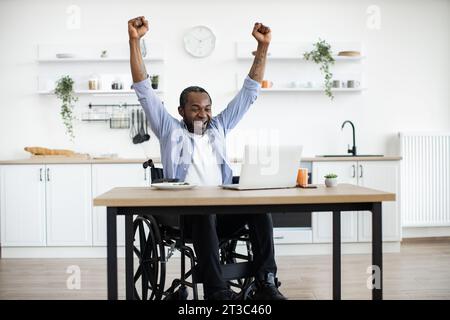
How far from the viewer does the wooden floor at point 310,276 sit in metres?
Answer: 3.14

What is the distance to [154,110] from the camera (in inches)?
107

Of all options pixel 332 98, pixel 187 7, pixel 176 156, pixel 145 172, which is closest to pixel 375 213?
pixel 176 156

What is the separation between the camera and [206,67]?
501cm

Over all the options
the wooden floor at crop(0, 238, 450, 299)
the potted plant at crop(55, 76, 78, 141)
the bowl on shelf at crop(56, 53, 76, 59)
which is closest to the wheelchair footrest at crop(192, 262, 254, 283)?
the wooden floor at crop(0, 238, 450, 299)

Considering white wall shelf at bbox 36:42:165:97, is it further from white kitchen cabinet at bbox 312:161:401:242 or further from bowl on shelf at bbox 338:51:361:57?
white kitchen cabinet at bbox 312:161:401:242

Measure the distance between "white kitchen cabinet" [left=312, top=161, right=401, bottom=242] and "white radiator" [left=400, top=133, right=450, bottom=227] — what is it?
0.50 meters

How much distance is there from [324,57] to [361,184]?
1.27 meters

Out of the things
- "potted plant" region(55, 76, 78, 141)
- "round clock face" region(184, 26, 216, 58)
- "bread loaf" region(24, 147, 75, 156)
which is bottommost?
"bread loaf" region(24, 147, 75, 156)

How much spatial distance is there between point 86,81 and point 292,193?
350 centimetres

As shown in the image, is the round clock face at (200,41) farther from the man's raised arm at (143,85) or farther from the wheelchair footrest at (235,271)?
the wheelchair footrest at (235,271)

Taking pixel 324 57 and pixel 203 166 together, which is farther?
Answer: pixel 324 57

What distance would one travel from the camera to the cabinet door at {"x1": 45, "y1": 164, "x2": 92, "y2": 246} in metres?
4.44

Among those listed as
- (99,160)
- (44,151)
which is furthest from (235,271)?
(44,151)

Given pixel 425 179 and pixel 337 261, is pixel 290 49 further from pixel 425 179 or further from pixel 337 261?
pixel 337 261
